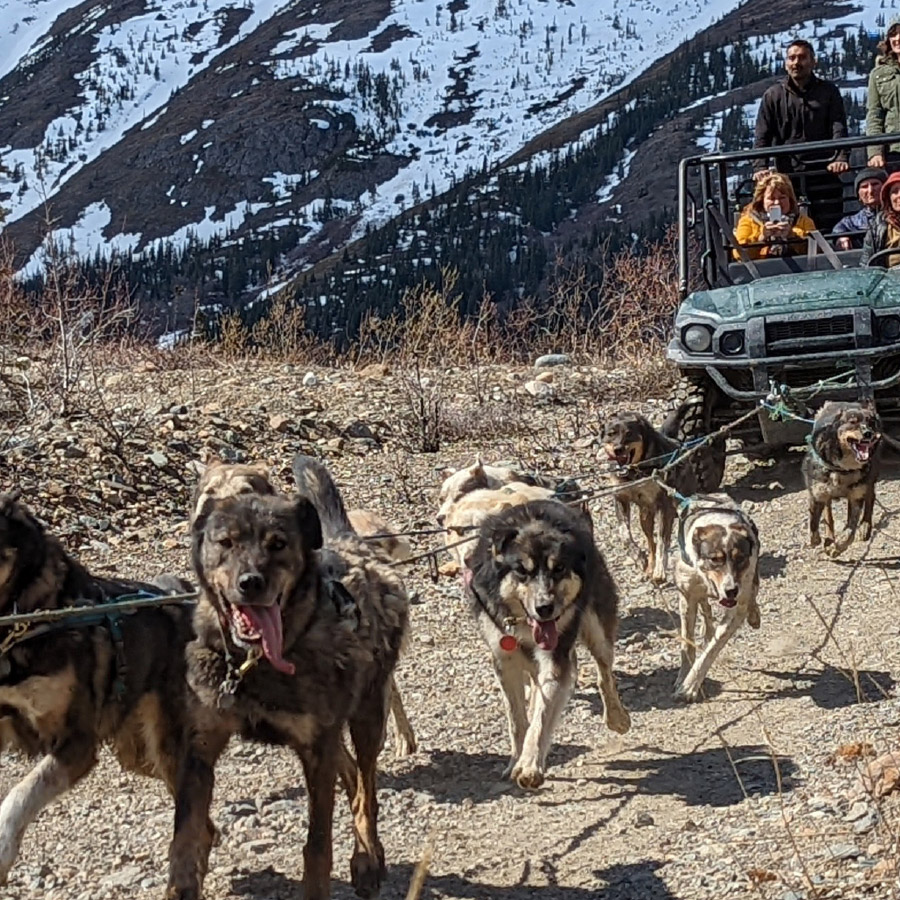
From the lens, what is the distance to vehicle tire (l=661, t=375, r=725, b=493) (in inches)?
380

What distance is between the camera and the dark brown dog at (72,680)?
4238mm

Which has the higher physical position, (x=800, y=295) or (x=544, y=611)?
(x=800, y=295)

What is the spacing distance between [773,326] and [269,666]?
19.3 feet

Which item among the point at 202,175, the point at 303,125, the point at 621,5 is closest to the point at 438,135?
the point at 303,125

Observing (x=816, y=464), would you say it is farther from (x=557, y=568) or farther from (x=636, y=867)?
(x=636, y=867)

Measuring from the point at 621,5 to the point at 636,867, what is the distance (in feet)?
641

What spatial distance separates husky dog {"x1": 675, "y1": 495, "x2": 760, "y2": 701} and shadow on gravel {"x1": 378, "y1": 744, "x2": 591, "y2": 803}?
0.89m

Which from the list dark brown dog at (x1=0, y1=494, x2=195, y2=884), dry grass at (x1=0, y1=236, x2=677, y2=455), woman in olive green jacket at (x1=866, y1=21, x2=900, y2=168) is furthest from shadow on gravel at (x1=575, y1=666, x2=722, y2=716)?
woman in olive green jacket at (x1=866, y1=21, x2=900, y2=168)

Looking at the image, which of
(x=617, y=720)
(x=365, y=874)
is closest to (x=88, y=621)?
(x=365, y=874)

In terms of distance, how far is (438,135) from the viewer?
15762 cm

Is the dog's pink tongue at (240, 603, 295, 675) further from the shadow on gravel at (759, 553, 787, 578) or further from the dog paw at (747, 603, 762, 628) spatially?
the shadow on gravel at (759, 553, 787, 578)

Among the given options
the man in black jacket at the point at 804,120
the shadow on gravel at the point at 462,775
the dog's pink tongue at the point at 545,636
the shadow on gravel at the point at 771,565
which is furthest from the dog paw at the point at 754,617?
the man in black jacket at the point at 804,120

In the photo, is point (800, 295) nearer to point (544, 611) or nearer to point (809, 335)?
point (809, 335)

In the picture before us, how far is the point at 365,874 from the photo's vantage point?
14.6ft
